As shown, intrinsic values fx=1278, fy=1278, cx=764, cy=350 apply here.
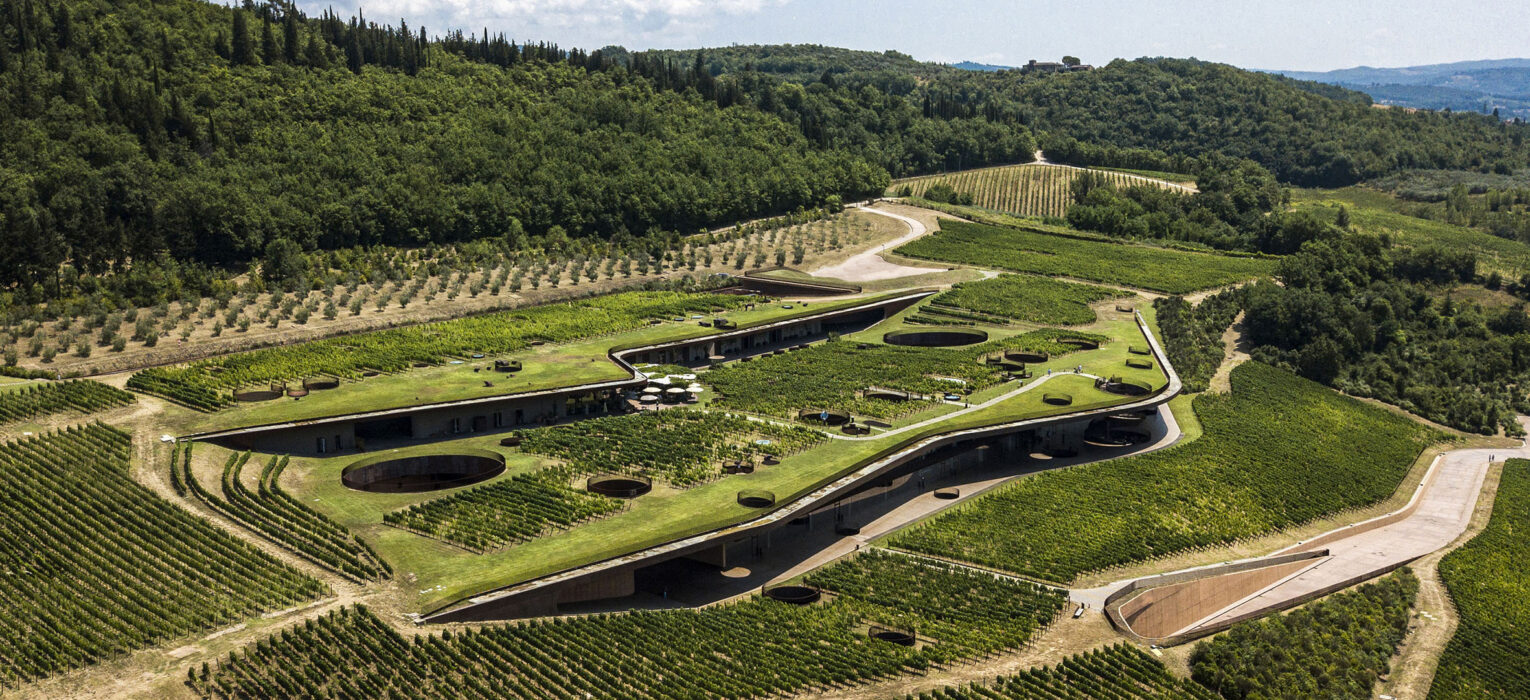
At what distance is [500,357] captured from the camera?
8750cm

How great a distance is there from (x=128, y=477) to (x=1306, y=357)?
318ft

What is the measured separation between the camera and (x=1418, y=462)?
315ft

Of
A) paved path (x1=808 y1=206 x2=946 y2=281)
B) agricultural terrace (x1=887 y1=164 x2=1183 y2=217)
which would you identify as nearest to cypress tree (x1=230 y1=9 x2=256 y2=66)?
paved path (x1=808 y1=206 x2=946 y2=281)

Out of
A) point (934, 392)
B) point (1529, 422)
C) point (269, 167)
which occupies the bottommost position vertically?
point (1529, 422)

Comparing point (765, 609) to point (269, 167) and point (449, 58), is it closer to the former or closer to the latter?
point (269, 167)

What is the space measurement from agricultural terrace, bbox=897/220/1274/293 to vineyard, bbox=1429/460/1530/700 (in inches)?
2063

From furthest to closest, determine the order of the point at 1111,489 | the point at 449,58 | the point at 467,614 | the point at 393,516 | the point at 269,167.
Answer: the point at 449,58, the point at 269,167, the point at 1111,489, the point at 393,516, the point at 467,614

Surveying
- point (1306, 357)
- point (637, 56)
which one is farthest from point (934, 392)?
point (637, 56)

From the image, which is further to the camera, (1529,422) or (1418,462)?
(1529,422)

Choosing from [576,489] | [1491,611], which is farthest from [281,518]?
[1491,611]

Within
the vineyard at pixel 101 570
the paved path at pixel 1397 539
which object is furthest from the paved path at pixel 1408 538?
the vineyard at pixel 101 570

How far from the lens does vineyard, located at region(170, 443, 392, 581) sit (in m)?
53.5

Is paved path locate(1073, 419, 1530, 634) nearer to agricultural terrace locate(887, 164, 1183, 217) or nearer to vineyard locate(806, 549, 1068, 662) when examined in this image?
vineyard locate(806, 549, 1068, 662)

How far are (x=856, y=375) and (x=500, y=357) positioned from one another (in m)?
24.8
